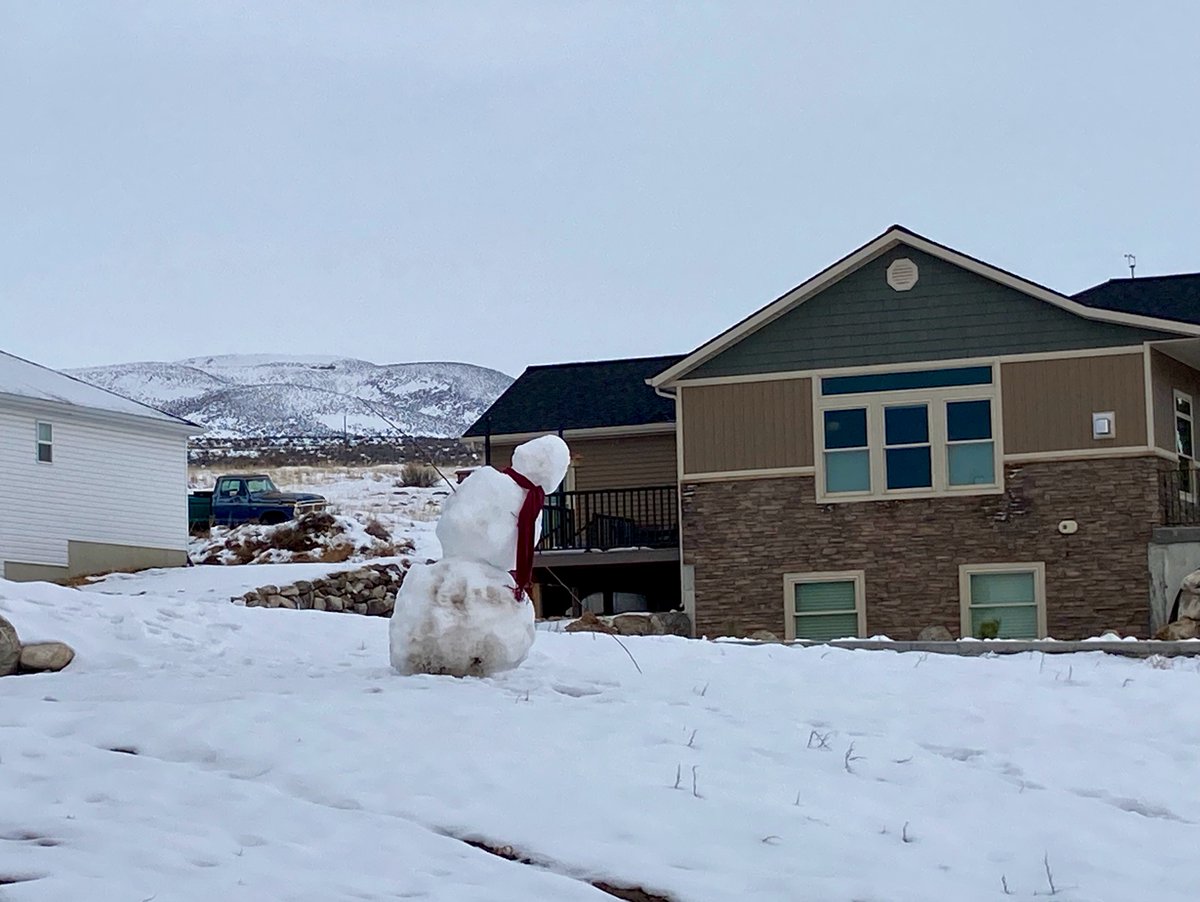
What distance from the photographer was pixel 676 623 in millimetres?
21656

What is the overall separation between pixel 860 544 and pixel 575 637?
869cm

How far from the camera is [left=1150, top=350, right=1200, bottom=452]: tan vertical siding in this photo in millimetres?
20672

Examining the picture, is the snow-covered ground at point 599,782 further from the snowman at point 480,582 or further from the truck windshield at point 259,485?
the truck windshield at point 259,485

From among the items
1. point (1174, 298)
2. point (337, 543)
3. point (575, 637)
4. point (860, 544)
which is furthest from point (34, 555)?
point (1174, 298)

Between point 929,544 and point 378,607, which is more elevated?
point 929,544

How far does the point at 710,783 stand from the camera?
25.3 ft

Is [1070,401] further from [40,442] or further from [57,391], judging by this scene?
[57,391]

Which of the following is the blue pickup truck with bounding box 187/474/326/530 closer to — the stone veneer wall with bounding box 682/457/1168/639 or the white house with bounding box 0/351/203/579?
the white house with bounding box 0/351/203/579

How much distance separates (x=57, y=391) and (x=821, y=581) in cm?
1375

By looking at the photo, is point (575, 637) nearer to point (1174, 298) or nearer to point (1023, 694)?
point (1023, 694)

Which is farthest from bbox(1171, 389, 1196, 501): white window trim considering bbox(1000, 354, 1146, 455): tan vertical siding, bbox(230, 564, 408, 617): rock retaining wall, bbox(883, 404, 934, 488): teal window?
bbox(230, 564, 408, 617): rock retaining wall

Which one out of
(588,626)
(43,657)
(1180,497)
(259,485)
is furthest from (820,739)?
(259,485)

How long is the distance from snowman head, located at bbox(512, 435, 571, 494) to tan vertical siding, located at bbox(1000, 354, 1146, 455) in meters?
11.8

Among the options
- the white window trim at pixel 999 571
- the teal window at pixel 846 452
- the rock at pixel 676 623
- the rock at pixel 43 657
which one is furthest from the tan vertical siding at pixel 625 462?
Result: the rock at pixel 43 657
